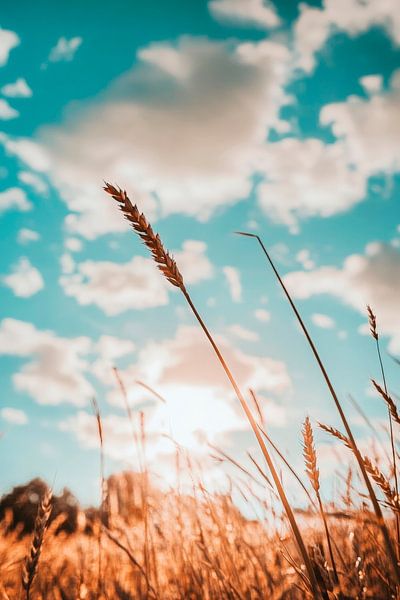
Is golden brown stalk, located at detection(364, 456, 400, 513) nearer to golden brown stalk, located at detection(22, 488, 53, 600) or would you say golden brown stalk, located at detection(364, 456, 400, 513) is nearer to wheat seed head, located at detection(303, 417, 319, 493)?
wheat seed head, located at detection(303, 417, 319, 493)

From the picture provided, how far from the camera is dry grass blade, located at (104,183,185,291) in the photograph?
94 cm

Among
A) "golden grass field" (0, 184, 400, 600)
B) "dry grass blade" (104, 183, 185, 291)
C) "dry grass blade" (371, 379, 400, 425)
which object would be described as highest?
"dry grass blade" (104, 183, 185, 291)

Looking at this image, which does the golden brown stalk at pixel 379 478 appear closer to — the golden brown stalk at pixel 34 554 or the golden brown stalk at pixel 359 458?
the golden brown stalk at pixel 359 458

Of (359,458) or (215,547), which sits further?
(215,547)

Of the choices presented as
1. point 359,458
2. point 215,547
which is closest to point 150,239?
point 359,458

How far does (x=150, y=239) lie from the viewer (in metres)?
0.95

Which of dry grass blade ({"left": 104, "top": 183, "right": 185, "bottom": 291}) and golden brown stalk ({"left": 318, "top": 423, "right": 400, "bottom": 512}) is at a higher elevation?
dry grass blade ({"left": 104, "top": 183, "right": 185, "bottom": 291})

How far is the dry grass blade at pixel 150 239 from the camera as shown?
937 mm

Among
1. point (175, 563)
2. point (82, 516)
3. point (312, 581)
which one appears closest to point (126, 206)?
point (312, 581)

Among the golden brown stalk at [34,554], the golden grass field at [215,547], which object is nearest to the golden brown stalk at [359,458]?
the golden grass field at [215,547]

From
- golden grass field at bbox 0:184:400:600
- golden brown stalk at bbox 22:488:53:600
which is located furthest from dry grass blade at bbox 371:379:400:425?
golden brown stalk at bbox 22:488:53:600

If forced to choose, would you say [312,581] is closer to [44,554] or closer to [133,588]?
[133,588]

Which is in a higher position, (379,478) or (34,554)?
(379,478)

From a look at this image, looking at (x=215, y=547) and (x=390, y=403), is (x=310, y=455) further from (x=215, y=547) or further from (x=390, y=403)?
(x=215, y=547)
